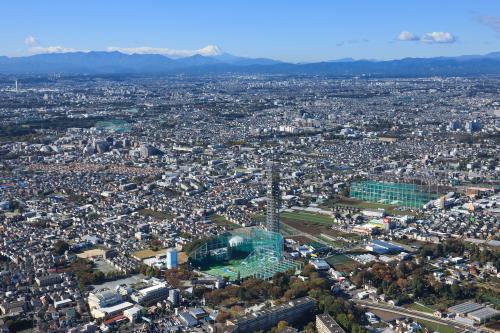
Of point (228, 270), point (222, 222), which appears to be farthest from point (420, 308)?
point (222, 222)

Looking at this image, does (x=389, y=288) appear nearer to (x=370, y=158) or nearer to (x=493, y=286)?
(x=493, y=286)

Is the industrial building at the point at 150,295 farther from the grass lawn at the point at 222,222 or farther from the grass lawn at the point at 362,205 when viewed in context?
the grass lawn at the point at 362,205

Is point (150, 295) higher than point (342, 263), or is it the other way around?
point (150, 295)

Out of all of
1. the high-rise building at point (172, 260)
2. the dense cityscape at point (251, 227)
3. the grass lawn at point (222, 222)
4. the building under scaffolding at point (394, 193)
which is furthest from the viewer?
the building under scaffolding at point (394, 193)

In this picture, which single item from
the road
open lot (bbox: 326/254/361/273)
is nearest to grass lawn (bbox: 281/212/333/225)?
open lot (bbox: 326/254/361/273)

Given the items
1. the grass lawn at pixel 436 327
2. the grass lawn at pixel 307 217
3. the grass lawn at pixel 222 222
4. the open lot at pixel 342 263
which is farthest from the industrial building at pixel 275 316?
the grass lawn at pixel 307 217

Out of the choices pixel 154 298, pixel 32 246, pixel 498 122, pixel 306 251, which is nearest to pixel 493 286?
pixel 306 251

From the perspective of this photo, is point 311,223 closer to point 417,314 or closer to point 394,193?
point 394,193
